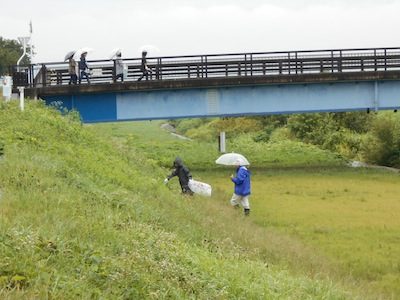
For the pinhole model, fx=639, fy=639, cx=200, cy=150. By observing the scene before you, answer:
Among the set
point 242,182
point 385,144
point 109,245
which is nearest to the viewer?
point 109,245

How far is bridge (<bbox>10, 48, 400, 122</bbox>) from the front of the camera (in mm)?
26078

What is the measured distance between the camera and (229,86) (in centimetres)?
2712

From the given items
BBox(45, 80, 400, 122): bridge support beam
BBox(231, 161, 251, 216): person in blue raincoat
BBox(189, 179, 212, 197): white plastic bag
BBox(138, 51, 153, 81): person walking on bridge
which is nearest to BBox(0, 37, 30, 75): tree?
BBox(45, 80, 400, 122): bridge support beam

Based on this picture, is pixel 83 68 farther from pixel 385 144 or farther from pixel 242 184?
pixel 385 144

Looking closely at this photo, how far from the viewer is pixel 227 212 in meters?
14.8

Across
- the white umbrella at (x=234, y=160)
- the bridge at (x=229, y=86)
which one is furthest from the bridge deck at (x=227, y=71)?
the white umbrella at (x=234, y=160)

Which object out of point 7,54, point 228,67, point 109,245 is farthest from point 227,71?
point 7,54

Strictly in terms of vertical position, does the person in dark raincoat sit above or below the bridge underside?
below

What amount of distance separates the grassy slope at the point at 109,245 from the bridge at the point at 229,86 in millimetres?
14108

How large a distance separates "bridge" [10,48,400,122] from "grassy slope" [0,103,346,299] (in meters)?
14.1

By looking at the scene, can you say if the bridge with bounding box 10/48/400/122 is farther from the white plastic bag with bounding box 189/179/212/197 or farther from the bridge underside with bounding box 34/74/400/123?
the white plastic bag with bounding box 189/179/212/197

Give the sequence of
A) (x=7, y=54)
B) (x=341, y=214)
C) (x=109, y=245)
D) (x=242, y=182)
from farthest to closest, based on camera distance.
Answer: (x=7, y=54)
(x=341, y=214)
(x=242, y=182)
(x=109, y=245)

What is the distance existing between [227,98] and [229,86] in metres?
0.64

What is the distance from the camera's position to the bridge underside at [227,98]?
26.4m
